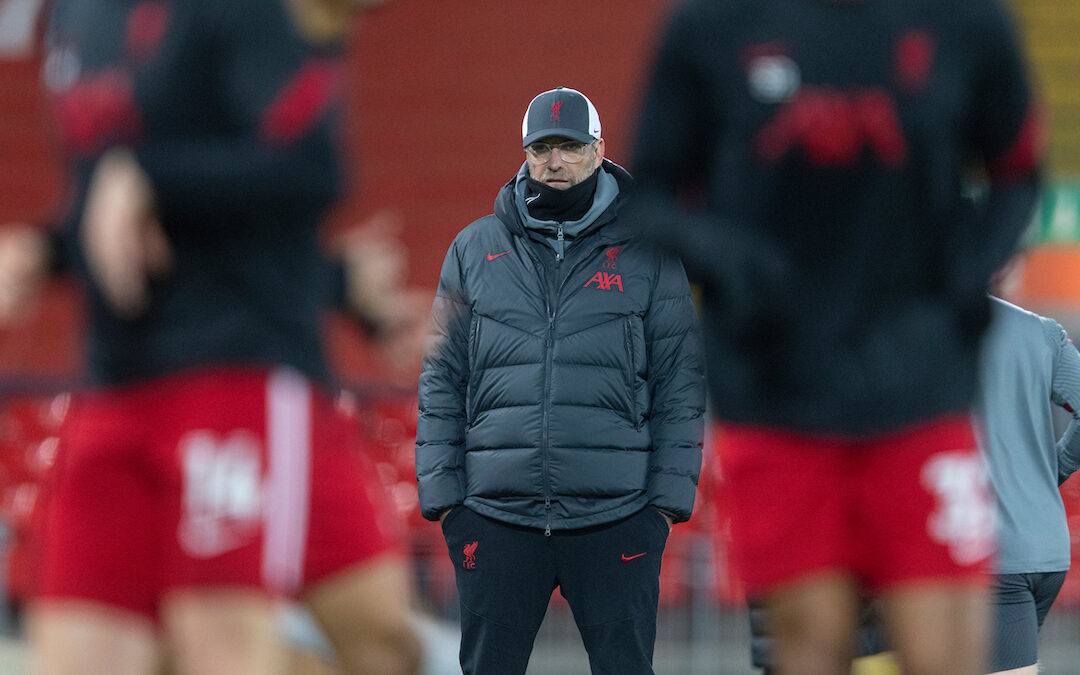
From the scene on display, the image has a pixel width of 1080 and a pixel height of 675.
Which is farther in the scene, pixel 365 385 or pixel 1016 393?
pixel 365 385

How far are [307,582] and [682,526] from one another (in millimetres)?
5977

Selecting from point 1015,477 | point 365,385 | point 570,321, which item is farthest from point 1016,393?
point 365,385

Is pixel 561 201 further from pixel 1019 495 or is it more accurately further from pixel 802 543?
pixel 802 543

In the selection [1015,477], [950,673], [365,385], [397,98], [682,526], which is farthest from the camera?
[397,98]

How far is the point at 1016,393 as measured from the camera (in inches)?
170

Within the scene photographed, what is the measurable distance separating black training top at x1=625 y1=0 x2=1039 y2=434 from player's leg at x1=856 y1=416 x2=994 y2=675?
0.22 feet

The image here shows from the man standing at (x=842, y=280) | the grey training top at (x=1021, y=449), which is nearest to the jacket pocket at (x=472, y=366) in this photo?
the grey training top at (x=1021, y=449)

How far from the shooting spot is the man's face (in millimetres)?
4477

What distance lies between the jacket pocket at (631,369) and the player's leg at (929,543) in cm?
144

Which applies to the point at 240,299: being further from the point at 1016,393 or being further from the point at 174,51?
the point at 1016,393

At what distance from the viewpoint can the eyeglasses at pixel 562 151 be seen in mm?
4477

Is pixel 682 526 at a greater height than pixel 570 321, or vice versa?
pixel 570 321

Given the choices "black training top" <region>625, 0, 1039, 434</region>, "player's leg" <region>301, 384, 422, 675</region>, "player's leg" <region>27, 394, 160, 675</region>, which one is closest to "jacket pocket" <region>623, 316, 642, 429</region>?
"black training top" <region>625, 0, 1039, 434</region>

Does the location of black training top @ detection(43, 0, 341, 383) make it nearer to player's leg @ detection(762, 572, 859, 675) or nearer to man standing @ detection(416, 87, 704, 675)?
player's leg @ detection(762, 572, 859, 675)
